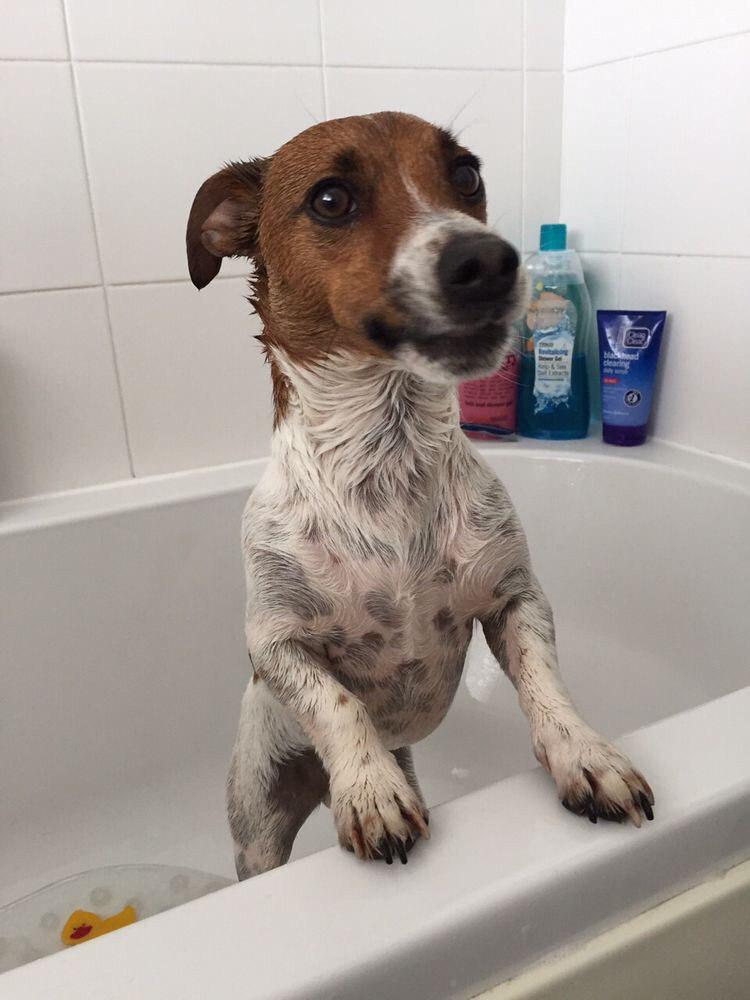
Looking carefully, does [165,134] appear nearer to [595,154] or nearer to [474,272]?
[595,154]

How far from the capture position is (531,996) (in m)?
0.57

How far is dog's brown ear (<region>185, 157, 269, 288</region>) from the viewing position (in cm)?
87

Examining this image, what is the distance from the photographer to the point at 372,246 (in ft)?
2.41

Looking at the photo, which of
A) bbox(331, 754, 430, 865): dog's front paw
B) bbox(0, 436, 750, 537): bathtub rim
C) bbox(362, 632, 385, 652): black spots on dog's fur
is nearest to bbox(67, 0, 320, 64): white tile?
bbox(0, 436, 750, 537): bathtub rim

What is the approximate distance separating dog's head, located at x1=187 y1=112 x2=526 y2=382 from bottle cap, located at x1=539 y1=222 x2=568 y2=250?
2.63 feet

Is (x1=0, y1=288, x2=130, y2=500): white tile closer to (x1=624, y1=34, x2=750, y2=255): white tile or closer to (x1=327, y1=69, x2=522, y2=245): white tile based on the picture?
(x1=327, y1=69, x2=522, y2=245): white tile

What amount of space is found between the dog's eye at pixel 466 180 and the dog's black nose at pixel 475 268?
0.18 meters

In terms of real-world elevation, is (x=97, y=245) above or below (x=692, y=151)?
below

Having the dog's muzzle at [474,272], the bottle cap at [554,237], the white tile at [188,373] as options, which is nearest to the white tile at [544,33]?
the bottle cap at [554,237]

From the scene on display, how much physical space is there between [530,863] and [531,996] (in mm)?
92

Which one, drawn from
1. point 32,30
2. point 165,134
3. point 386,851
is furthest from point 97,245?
point 386,851

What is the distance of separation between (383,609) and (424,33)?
4.02ft

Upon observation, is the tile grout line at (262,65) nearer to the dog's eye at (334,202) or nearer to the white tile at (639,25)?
the white tile at (639,25)

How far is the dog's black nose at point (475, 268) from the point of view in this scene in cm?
65
